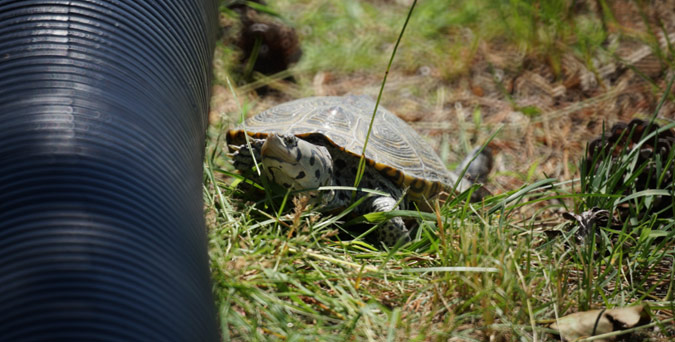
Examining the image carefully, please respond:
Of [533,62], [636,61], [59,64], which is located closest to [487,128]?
[533,62]

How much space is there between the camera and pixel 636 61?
4.69m

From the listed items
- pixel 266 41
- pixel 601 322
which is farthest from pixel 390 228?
pixel 266 41

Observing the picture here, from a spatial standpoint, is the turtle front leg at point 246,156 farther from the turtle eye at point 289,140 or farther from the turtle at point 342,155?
the turtle eye at point 289,140

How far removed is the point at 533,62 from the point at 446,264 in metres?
3.71

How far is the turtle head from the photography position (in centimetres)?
217

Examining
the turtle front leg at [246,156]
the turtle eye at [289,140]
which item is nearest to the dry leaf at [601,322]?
the turtle eye at [289,140]

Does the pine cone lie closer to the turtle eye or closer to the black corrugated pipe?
the turtle eye

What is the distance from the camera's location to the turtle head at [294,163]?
217 cm

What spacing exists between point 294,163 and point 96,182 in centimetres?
99

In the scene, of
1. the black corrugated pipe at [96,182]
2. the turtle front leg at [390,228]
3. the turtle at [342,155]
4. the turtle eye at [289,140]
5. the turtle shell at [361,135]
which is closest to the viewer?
the black corrugated pipe at [96,182]

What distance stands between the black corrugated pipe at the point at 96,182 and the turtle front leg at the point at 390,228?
943 mm

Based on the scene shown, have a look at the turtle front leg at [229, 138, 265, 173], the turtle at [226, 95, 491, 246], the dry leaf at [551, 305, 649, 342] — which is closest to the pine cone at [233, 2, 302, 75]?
the turtle at [226, 95, 491, 246]

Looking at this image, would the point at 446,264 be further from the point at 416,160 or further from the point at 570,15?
the point at 570,15

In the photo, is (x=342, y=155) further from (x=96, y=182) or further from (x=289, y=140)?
(x=96, y=182)
